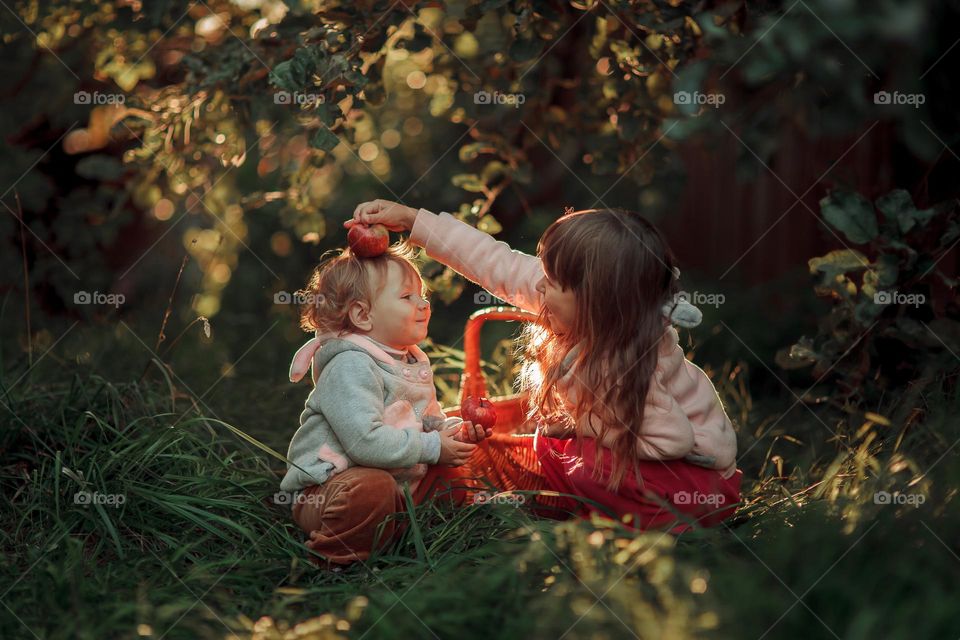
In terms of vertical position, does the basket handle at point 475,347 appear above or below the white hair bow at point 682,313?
below

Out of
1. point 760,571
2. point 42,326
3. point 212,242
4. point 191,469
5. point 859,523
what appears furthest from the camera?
point 42,326

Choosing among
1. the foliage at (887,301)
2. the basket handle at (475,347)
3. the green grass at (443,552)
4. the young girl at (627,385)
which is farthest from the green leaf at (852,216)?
the basket handle at (475,347)

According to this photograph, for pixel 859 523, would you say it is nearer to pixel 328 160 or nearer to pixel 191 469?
pixel 191 469

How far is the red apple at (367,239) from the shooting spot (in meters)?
2.37

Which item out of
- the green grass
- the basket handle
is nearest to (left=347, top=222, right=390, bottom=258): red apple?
the basket handle

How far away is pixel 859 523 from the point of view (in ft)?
6.48

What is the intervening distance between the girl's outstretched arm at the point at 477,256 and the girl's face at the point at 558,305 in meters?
0.12

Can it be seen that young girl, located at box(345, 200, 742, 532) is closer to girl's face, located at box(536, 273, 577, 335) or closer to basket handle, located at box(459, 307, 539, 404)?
girl's face, located at box(536, 273, 577, 335)

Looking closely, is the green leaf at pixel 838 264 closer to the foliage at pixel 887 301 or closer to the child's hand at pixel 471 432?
the foliage at pixel 887 301

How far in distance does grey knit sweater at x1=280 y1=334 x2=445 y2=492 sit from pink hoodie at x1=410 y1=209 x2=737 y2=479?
0.34 meters

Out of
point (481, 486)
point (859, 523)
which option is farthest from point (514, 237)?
point (859, 523)

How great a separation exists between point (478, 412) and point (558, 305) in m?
0.32

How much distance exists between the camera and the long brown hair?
2277 mm

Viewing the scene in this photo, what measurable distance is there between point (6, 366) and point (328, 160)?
128 cm
